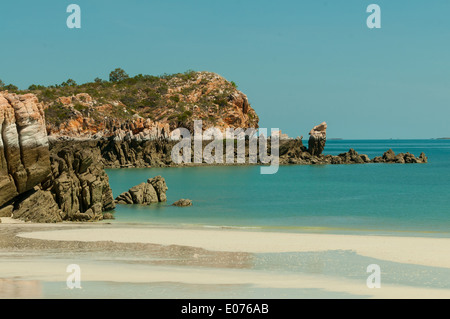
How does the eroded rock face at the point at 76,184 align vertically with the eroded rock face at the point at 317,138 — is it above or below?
below

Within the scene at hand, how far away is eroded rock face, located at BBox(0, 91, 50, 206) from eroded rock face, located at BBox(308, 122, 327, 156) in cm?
8230

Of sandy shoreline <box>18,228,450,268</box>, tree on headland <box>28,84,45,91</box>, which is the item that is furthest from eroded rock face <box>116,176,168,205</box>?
tree on headland <box>28,84,45,91</box>

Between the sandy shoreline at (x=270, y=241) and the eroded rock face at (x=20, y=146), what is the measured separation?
156 inches

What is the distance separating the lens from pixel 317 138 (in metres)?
104

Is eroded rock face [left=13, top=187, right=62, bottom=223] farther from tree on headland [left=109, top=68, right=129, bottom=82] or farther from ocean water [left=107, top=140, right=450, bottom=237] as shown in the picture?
tree on headland [left=109, top=68, right=129, bottom=82]

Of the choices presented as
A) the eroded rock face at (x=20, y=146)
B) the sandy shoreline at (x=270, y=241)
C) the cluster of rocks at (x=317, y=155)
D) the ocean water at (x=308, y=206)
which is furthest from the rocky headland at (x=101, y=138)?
the sandy shoreline at (x=270, y=241)

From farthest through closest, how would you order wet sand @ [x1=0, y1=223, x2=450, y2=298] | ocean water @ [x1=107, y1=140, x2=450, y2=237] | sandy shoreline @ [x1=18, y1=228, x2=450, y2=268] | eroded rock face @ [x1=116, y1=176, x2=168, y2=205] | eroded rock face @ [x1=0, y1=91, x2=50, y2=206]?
eroded rock face @ [x1=116, y1=176, x2=168, y2=205] → ocean water @ [x1=107, y1=140, x2=450, y2=237] → eroded rock face @ [x1=0, y1=91, x2=50, y2=206] → sandy shoreline @ [x1=18, y1=228, x2=450, y2=268] → wet sand @ [x1=0, y1=223, x2=450, y2=298]

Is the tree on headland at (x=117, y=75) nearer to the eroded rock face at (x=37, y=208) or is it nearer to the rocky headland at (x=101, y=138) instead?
the rocky headland at (x=101, y=138)

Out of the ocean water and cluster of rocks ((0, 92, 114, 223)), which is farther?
the ocean water

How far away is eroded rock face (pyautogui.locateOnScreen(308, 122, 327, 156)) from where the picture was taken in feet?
337

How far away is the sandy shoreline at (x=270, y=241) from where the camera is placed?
54.7 ft

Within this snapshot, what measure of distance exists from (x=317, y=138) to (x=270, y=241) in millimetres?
86463

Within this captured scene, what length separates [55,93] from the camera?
426 feet

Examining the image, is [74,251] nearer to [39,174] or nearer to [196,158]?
[39,174]
